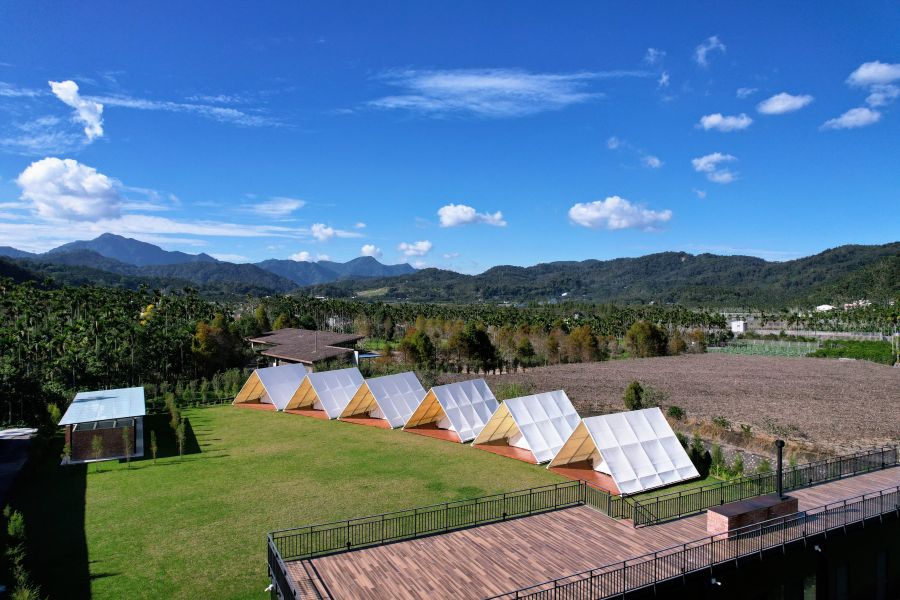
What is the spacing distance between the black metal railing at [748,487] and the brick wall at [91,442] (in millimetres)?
20469

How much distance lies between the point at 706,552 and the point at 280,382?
89.5ft

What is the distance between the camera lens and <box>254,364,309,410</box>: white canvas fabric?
1318 inches

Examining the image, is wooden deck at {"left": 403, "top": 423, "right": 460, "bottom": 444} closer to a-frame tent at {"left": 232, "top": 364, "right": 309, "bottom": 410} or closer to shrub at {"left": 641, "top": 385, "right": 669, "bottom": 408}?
a-frame tent at {"left": 232, "top": 364, "right": 309, "bottom": 410}

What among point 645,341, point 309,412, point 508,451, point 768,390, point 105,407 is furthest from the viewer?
point 645,341

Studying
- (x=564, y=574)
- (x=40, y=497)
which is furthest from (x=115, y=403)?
(x=564, y=574)

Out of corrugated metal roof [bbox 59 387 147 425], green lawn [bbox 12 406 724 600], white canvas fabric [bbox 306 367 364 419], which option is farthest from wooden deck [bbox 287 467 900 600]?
white canvas fabric [bbox 306 367 364 419]

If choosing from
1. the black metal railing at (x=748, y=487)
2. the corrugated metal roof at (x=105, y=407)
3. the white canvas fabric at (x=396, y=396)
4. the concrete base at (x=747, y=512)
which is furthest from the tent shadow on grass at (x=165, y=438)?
the concrete base at (x=747, y=512)

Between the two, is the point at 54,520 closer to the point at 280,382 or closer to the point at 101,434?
the point at 101,434

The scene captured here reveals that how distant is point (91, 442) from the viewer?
2298 cm

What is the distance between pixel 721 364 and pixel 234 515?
63.3 m

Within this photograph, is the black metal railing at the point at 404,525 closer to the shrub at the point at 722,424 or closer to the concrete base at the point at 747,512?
the concrete base at the point at 747,512

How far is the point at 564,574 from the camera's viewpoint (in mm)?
11773

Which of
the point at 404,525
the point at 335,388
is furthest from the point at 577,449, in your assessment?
the point at 335,388

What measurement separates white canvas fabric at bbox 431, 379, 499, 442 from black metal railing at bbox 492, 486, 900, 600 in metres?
14.1
